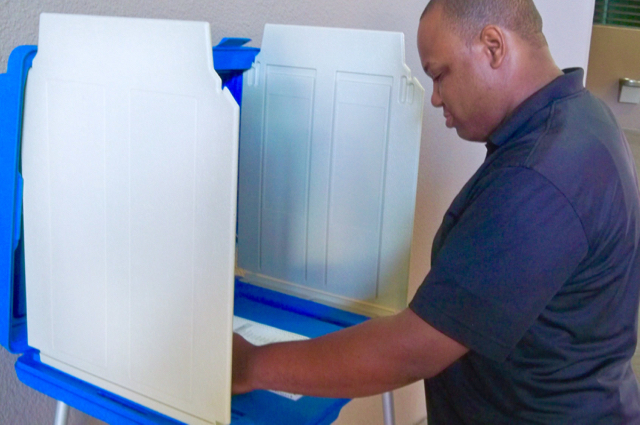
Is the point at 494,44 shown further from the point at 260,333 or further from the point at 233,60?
the point at 260,333

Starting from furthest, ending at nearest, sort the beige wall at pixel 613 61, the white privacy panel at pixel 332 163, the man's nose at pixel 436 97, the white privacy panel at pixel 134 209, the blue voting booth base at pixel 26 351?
1. the beige wall at pixel 613 61
2. the white privacy panel at pixel 332 163
3. the man's nose at pixel 436 97
4. the blue voting booth base at pixel 26 351
5. the white privacy panel at pixel 134 209

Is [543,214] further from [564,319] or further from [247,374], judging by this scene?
[247,374]

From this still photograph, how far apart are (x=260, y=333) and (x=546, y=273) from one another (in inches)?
19.5

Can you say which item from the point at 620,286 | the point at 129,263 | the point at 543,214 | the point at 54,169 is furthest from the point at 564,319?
the point at 54,169

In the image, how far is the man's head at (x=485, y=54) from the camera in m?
1.00

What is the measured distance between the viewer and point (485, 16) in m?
1.00

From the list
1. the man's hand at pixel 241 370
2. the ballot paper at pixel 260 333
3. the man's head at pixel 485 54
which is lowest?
the ballot paper at pixel 260 333

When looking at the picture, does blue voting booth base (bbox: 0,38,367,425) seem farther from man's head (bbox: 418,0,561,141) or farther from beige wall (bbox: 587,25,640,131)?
beige wall (bbox: 587,25,640,131)

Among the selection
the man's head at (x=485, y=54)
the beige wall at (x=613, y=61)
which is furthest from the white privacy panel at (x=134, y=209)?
the beige wall at (x=613, y=61)

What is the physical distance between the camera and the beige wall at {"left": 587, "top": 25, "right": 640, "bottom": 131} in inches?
212

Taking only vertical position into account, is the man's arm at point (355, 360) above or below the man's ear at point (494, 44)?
below

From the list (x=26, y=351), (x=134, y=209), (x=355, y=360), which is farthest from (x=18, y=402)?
(x=355, y=360)

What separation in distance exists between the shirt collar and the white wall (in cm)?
60

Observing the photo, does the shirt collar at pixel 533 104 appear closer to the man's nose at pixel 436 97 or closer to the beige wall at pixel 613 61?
the man's nose at pixel 436 97
